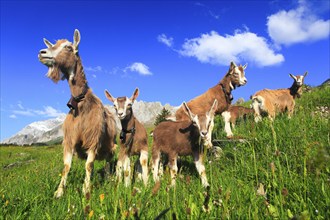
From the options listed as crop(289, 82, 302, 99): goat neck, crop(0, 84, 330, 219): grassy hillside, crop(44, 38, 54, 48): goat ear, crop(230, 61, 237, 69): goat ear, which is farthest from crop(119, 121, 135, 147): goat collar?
crop(289, 82, 302, 99): goat neck

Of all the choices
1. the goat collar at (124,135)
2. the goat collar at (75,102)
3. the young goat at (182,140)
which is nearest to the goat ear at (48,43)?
the goat collar at (75,102)

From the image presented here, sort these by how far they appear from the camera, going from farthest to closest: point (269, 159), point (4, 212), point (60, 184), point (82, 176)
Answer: point (82, 176), point (60, 184), point (269, 159), point (4, 212)

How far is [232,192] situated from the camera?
5340 mm

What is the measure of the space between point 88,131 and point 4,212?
3221mm

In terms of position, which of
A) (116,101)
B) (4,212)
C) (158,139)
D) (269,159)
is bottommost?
(4,212)

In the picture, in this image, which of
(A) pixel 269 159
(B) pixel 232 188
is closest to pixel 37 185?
(B) pixel 232 188

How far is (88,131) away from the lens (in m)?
8.31

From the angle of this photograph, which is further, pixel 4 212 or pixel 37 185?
pixel 37 185

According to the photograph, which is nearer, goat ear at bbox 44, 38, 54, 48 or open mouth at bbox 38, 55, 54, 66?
open mouth at bbox 38, 55, 54, 66

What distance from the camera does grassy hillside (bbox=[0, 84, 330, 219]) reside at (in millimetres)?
3857

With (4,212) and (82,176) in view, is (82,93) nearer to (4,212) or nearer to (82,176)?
(82,176)

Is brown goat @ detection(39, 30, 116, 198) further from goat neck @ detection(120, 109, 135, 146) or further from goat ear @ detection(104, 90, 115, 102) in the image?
goat neck @ detection(120, 109, 135, 146)

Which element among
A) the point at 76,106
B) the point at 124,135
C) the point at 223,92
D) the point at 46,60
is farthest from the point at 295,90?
the point at 46,60

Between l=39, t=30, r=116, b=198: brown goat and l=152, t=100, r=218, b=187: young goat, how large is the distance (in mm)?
2046
